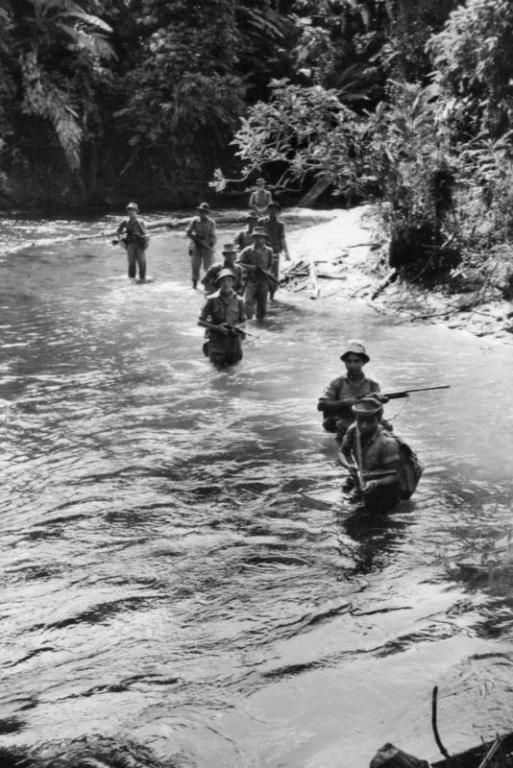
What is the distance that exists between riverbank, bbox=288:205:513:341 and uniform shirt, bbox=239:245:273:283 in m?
2.58

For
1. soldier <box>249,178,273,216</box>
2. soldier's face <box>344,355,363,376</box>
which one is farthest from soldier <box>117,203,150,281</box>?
soldier's face <box>344,355,363,376</box>

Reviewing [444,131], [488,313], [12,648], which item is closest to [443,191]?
[444,131]

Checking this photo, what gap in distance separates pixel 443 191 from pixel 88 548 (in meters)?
12.8

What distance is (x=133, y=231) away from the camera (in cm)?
2028

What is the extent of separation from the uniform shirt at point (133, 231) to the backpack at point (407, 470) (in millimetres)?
13325

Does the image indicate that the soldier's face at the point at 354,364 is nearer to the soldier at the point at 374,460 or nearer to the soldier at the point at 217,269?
the soldier at the point at 374,460

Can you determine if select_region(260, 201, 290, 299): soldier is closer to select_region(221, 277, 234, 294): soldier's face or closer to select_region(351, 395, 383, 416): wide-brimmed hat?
select_region(221, 277, 234, 294): soldier's face

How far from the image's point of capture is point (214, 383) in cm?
1324

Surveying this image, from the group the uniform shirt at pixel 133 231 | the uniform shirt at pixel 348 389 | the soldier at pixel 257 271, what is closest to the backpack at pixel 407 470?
the uniform shirt at pixel 348 389

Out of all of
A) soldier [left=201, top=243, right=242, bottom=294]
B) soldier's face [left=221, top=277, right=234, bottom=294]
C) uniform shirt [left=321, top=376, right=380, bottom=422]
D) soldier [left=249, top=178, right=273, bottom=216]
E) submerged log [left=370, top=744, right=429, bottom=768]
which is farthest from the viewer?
soldier [left=249, top=178, right=273, bottom=216]

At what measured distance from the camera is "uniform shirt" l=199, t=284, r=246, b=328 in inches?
524

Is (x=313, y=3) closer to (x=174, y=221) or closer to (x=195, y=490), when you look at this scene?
(x=174, y=221)

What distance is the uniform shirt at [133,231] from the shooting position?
20312 mm

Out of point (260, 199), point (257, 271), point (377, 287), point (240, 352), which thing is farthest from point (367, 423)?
point (260, 199)
